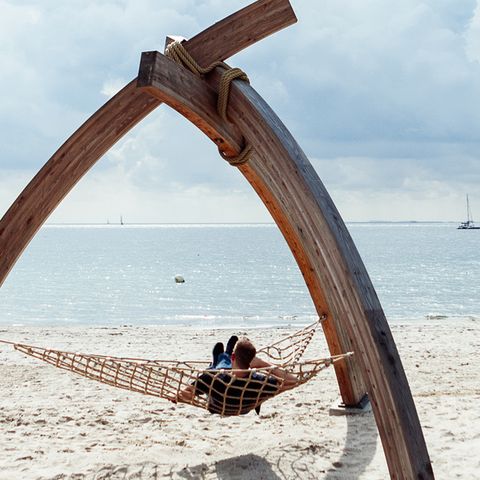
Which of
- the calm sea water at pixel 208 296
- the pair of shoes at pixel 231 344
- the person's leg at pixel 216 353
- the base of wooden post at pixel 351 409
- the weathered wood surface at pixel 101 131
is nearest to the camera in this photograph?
the weathered wood surface at pixel 101 131

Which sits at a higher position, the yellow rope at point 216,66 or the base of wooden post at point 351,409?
the yellow rope at point 216,66

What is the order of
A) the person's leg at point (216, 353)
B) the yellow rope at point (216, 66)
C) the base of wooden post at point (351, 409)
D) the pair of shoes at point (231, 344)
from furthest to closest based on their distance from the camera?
the base of wooden post at point (351, 409)
the pair of shoes at point (231, 344)
the person's leg at point (216, 353)
the yellow rope at point (216, 66)

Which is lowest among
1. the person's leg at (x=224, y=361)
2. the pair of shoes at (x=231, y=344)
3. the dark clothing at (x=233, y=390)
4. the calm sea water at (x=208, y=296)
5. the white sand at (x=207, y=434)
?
the white sand at (x=207, y=434)

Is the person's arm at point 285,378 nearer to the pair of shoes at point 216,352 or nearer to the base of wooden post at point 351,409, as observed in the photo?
the pair of shoes at point 216,352

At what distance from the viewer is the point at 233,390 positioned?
3.13 meters

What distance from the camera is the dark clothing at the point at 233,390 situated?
3033 millimetres

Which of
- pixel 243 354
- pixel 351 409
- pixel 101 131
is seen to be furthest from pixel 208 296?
pixel 101 131

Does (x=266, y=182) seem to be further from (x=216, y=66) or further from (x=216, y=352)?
(x=216, y=352)

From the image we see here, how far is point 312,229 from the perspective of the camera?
2.40 m

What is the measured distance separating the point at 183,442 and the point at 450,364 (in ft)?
14.5

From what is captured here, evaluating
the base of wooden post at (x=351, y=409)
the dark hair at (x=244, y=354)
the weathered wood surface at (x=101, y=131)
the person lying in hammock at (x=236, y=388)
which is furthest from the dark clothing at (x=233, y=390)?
the base of wooden post at (x=351, y=409)

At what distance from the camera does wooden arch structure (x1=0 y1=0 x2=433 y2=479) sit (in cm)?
231

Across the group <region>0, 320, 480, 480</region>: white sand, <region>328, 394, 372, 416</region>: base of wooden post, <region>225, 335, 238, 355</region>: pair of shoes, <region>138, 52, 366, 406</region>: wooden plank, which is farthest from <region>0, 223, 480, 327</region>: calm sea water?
<region>138, 52, 366, 406</region>: wooden plank

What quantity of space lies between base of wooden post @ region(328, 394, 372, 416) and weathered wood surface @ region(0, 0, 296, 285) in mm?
2546
